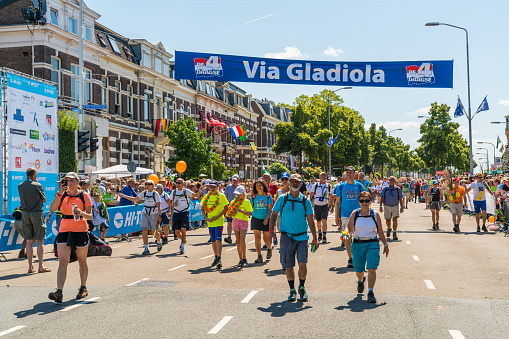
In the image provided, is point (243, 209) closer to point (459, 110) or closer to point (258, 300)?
point (258, 300)

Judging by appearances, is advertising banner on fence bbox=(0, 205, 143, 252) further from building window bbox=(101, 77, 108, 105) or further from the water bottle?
building window bbox=(101, 77, 108, 105)

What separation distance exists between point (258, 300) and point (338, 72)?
44.1 feet

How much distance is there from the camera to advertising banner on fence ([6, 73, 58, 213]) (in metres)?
14.9

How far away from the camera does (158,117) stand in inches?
1741

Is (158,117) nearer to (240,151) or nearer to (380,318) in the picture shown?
(240,151)

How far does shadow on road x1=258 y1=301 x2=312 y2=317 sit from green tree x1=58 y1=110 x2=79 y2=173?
70.4ft

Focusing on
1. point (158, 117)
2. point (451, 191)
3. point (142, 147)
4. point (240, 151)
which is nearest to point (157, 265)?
point (451, 191)

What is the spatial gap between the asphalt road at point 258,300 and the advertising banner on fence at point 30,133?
134 inches

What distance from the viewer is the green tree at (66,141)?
2714 centimetres

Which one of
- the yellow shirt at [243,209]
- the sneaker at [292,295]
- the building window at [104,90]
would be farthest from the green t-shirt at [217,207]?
the building window at [104,90]

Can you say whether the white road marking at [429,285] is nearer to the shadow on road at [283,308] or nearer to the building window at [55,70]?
the shadow on road at [283,308]

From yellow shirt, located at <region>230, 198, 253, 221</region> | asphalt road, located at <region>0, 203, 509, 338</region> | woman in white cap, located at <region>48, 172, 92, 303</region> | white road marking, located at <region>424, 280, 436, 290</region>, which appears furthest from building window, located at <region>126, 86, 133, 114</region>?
white road marking, located at <region>424, 280, 436, 290</region>

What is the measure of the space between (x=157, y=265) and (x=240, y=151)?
186 feet

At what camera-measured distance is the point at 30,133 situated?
15883 millimetres
